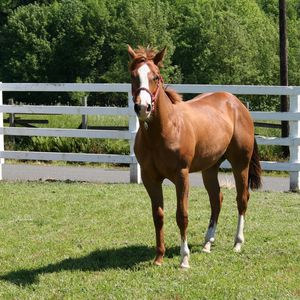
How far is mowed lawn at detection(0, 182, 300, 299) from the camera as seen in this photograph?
213 inches

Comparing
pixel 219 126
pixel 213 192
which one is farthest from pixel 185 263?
pixel 219 126

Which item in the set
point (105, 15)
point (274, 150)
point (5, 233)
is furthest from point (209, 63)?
point (5, 233)

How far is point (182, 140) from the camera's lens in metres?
6.00

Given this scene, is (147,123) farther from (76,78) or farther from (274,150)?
(76,78)

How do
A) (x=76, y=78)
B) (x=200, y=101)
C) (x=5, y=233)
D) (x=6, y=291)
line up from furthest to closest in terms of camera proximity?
(x=76, y=78) < (x=5, y=233) < (x=200, y=101) < (x=6, y=291)

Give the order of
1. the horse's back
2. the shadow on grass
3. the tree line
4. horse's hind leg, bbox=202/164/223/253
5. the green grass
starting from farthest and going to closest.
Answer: the tree line → the green grass → horse's hind leg, bbox=202/164/223/253 → the horse's back → the shadow on grass

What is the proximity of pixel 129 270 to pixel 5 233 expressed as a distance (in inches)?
89.0

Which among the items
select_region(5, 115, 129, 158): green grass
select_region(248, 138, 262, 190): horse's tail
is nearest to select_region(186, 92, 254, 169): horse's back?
select_region(248, 138, 262, 190): horse's tail

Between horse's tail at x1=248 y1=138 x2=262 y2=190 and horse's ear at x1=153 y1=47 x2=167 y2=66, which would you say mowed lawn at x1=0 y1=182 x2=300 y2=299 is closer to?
horse's tail at x1=248 y1=138 x2=262 y2=190

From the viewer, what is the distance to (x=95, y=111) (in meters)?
11.9

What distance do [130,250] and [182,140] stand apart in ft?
4.74

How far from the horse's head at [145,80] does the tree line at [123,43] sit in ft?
146

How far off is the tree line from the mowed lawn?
41447mm

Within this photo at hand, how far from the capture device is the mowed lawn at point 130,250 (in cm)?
542
